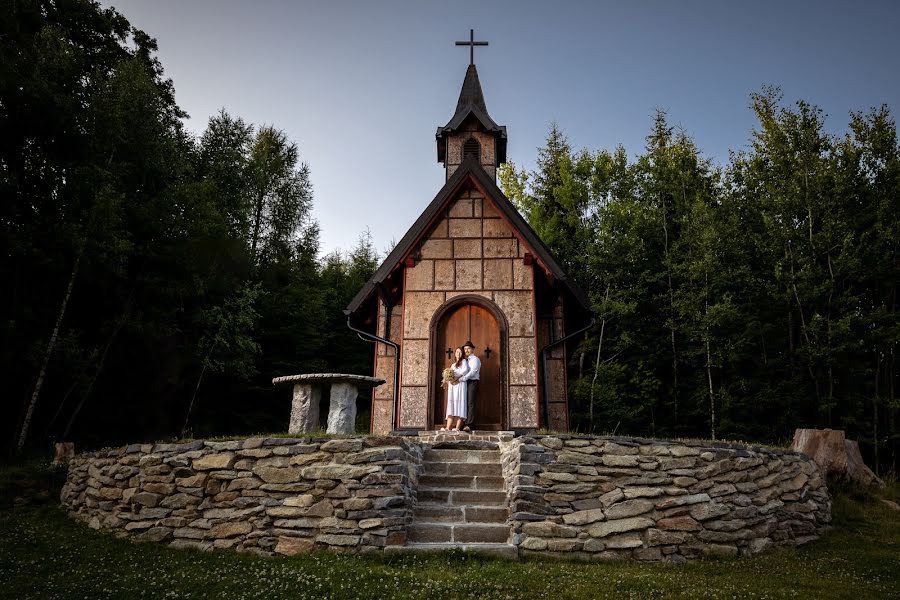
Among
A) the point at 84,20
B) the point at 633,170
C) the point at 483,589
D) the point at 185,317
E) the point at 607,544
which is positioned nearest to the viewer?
the point at 483,589

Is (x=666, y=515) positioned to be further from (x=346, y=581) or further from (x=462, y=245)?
(x=462, y=245)

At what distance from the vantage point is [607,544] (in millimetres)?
7395

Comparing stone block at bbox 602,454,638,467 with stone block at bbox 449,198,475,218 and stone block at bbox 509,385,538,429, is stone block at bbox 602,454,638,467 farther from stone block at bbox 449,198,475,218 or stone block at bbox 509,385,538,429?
stone block at bbox 449,198,475,218

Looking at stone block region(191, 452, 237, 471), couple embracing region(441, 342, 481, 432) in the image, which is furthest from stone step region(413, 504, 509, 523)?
couple embracing region(441, 342, 481, 432)

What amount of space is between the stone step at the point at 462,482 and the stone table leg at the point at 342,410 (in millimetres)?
1481

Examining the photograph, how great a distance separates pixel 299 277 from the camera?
24562mm

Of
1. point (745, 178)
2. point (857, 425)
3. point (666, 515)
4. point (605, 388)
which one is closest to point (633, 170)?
point (745, 178)

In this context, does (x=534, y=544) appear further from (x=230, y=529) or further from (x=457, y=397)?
(x=457, y=397)

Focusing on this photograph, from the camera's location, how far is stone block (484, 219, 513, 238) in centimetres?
1316

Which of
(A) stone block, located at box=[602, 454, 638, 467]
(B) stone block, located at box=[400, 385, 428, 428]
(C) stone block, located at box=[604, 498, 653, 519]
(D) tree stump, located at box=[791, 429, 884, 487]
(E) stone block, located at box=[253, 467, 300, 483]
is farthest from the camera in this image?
(B) stone block, located at box=[400, 385, 428, 428]

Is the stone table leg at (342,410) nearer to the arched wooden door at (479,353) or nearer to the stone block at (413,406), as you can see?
the stone block at (413,406)

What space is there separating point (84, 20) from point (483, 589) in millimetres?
19851

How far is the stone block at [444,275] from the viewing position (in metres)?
12.9

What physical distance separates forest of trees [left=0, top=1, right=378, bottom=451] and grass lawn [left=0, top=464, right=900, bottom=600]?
241 inches
